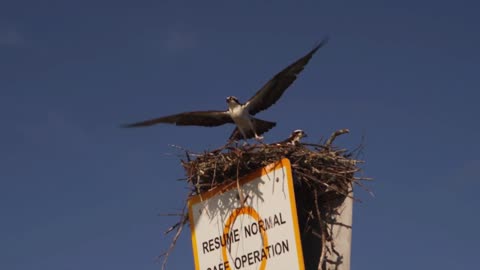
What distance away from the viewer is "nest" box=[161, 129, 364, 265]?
7.17 m

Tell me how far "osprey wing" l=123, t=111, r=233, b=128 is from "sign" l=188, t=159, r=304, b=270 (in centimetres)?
245

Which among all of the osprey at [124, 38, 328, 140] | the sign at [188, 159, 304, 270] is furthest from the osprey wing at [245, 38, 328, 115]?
the sign at [188, 159, 304, 270]

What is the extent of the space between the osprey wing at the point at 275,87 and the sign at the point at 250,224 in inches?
87.6

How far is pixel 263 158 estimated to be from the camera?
24.9ft

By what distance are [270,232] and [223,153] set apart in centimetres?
157

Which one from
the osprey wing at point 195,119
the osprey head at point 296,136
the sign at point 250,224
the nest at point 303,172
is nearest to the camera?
the sign at point 250,224

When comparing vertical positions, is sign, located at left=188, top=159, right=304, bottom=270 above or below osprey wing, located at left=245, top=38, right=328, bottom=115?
below

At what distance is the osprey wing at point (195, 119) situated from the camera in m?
9.73

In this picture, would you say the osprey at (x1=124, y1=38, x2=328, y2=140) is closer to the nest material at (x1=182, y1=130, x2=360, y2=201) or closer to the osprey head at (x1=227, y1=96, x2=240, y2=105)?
the osprey head at (x1=227, y1=96, x2=240, y2=105)

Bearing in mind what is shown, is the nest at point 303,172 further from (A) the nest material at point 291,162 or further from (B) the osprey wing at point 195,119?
(B) the osprey wing at point 195,119

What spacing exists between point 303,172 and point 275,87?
6.84 ft

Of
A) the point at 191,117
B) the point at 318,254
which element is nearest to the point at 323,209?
the point at 318,254

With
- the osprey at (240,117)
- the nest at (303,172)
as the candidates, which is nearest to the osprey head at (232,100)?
the osprey at (240,117)

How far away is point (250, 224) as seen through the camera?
22.3 ft
